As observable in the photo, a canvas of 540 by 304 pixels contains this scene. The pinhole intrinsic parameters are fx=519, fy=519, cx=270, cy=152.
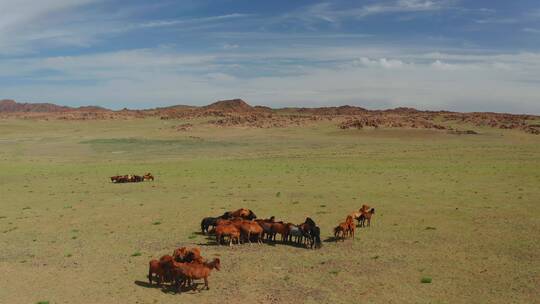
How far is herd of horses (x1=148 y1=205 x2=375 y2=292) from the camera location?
14.6 meters

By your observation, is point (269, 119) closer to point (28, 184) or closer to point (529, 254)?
point (28, 184)

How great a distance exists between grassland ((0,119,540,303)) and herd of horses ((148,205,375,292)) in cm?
49

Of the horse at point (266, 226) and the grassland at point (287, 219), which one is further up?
the horse at point (266, 226)

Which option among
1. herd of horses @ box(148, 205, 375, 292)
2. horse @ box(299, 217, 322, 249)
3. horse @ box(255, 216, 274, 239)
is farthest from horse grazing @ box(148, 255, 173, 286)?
horse @ box(299, 217, 322, 249)

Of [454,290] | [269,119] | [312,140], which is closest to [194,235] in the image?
[454,290]

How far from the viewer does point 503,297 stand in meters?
13.6

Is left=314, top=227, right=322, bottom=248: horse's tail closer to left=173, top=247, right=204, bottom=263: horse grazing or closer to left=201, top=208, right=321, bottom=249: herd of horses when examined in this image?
left=201, top=208, right=321, bottom=249: herd of horses

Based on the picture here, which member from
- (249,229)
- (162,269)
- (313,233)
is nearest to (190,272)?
(162,269)

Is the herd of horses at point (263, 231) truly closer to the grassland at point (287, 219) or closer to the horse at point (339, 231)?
the grassland at point (287, 219)

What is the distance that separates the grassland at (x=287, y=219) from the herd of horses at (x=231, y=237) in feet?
1.60

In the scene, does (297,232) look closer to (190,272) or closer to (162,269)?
(190,272)

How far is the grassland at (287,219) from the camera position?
47.3 feet

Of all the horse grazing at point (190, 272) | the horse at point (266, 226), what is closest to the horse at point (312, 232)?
the horse at point (266, 226)

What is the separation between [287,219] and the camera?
→ 23578 millimetres
